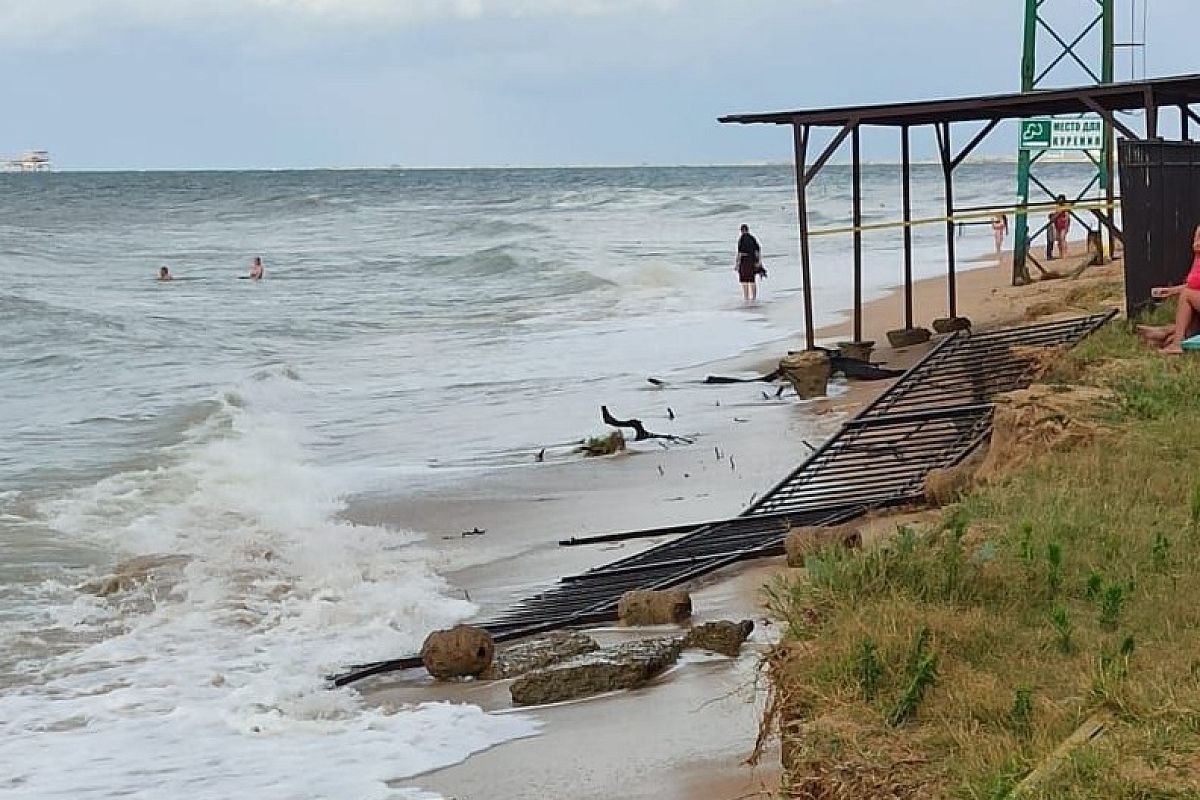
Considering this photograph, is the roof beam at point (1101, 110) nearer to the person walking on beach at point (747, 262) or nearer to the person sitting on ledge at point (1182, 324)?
the person sitting on ledge at point (1182, 324)

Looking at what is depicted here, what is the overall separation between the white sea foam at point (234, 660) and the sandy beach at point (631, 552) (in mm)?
247

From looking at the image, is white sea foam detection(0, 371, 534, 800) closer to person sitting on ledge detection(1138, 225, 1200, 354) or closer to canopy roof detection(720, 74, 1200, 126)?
person sitting on ledge detection(1138, 225, 1200, 354)

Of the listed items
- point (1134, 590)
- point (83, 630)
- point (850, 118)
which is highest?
point (850, 118)

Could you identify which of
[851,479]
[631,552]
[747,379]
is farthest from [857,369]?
[631,552]

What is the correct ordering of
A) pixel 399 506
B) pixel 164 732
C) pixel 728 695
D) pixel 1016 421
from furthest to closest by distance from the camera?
pixel 399 506 < pixel 1016 421 < pixel 164 732 < pixel 728 695

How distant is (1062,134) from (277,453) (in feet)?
37.9

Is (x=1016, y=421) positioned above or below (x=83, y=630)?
above

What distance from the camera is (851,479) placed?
10.2 m

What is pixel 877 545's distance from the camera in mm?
5961

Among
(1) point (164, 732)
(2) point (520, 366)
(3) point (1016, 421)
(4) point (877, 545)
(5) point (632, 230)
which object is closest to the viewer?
(4) point (877, 545)

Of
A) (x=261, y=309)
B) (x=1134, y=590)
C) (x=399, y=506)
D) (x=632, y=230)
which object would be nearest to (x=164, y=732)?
(x=1134, y=590)

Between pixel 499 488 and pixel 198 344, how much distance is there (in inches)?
560

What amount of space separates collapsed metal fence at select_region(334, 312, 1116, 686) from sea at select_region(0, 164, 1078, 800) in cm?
78

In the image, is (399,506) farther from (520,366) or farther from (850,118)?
(520,366)
